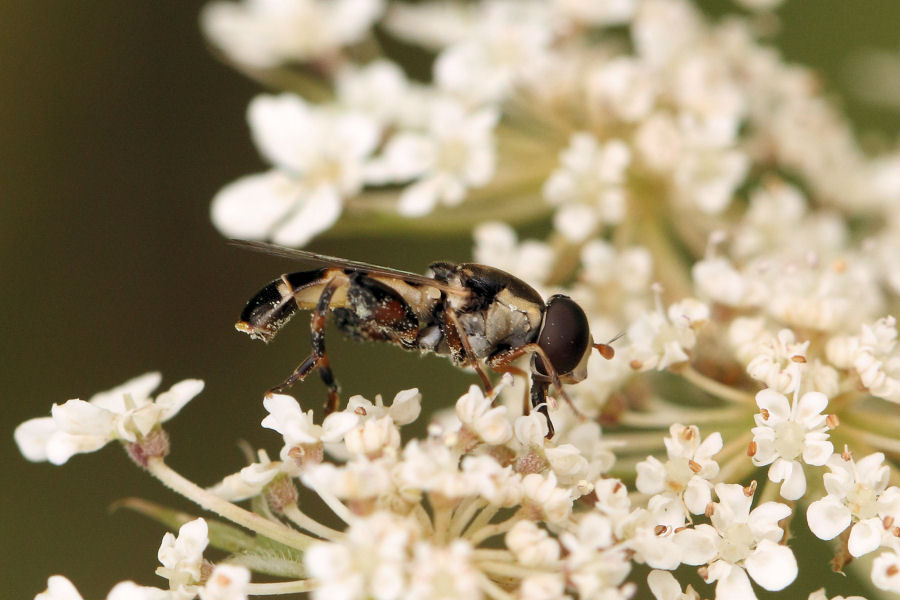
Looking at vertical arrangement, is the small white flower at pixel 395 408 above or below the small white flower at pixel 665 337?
above

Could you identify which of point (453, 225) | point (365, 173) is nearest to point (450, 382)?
point (453, 225)

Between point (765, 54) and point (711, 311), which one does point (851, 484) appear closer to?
point (711, 311)

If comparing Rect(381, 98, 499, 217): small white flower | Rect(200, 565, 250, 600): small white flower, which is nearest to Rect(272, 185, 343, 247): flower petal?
Rect(381, 98, 499, 217): small white flower


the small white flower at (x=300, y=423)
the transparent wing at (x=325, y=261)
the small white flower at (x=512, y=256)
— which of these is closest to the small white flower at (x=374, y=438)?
the small white flower at (x=300, y=423)

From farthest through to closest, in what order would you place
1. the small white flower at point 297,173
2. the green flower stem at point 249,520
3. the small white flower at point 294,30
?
1. the small white flower at point 294,30
2. the small white flower at point 297,173
3. the green flower stem at point 249,520

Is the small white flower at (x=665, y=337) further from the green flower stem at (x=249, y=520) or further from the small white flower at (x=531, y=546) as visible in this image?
the green flower stem at (x=249, y=520)

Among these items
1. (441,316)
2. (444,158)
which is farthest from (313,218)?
(441,316)

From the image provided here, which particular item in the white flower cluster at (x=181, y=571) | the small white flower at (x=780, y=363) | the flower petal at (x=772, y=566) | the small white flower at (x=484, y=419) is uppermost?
the small white flower at (x=484, y=419)
